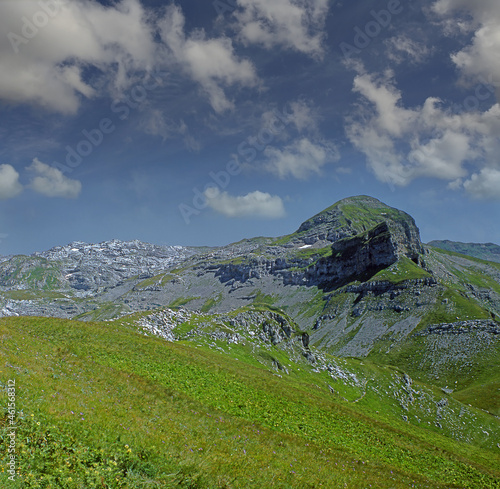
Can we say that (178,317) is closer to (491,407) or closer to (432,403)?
(432,403)

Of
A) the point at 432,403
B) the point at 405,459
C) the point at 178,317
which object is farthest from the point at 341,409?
the point at 432,403

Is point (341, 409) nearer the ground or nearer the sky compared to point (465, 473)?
nearer the sky

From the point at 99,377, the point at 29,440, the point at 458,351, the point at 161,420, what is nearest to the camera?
the point at 29,440

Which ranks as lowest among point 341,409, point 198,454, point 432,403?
point 432,403

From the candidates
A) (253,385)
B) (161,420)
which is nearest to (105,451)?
(161,420)

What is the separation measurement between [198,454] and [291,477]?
178 inches

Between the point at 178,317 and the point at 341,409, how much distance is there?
4256 centimetres

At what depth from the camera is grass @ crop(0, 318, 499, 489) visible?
1270 centimetres

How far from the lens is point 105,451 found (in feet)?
42.5

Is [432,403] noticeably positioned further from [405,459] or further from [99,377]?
[99,377]

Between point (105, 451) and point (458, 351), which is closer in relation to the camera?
point (105, 451)

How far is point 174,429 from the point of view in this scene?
17.9 meters

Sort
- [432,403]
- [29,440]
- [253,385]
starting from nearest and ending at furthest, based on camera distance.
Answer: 1. [29,440]
2. [253,385]
3. [432,403]

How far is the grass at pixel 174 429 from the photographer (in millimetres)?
12695
